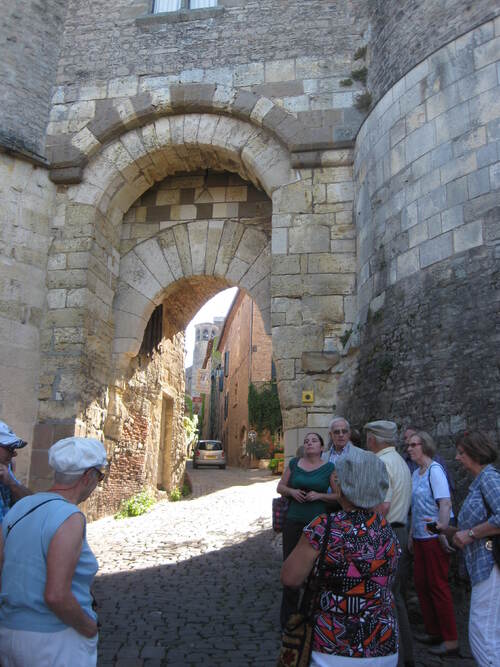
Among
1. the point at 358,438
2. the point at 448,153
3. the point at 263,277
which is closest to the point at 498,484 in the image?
A: the point at 358,438

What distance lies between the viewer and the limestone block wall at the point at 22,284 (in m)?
6.73

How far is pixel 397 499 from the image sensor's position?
325 cm

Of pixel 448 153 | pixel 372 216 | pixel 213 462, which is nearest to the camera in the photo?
pixel 448 153

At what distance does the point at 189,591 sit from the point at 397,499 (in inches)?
91.8

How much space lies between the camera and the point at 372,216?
6043 mm

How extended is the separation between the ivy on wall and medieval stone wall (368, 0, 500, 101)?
1426cm

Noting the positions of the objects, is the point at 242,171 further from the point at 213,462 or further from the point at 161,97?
the point at 213,462

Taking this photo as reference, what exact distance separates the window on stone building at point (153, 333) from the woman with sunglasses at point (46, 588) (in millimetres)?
6830

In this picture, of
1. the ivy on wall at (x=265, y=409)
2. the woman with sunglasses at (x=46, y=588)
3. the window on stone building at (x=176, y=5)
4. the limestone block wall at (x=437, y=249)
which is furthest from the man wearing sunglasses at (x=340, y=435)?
the ivy on wall at (x=265, y=409)

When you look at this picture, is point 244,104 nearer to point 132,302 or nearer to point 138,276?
point 138,276

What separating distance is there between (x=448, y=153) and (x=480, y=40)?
3.19ft

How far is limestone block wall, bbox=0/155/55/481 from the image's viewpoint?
6727 mm

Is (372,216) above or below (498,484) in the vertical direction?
above

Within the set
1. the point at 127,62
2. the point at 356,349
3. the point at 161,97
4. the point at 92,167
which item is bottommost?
the point at 356,349
